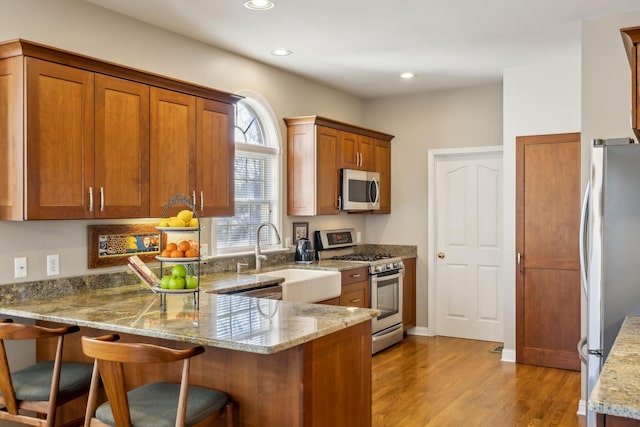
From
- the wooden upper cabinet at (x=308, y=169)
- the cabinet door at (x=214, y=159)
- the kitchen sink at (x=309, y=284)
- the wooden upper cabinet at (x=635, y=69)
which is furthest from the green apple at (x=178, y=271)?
the wooden upper cabinet at (x=308, y=169)

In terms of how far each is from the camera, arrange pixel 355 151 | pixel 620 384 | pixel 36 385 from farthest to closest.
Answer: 1. pixel 355 151
2. pixel 36 385
3. pixel 620 384

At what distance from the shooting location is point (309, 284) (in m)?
4.48

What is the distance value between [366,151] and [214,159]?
2.44 meters

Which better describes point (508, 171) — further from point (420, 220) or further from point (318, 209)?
point (318, 209)

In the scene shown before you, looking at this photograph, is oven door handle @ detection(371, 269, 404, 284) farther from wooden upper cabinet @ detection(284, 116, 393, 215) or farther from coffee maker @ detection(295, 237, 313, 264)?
wooden upper cabinet @ detection(284, 116, 393, 215)

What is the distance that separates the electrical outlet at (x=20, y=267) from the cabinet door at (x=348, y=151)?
3.15 m

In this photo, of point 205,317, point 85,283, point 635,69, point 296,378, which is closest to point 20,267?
point 85,283

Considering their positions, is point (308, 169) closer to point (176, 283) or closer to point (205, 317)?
point (176, 283)

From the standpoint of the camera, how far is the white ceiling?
11.9 ft

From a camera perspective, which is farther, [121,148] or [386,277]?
[386,277]

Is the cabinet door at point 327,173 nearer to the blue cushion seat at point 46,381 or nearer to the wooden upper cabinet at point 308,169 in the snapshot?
the wooden upper cabinet at point 308,169

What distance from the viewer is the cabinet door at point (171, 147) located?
3.51m

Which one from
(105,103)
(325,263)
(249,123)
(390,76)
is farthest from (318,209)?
(105,103)

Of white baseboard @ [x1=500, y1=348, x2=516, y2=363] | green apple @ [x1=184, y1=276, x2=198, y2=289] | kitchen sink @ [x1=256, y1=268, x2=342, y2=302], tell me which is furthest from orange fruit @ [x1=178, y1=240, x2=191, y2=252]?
white baseboard @ [x1=500, y1=348, x2=516, y2=363]
